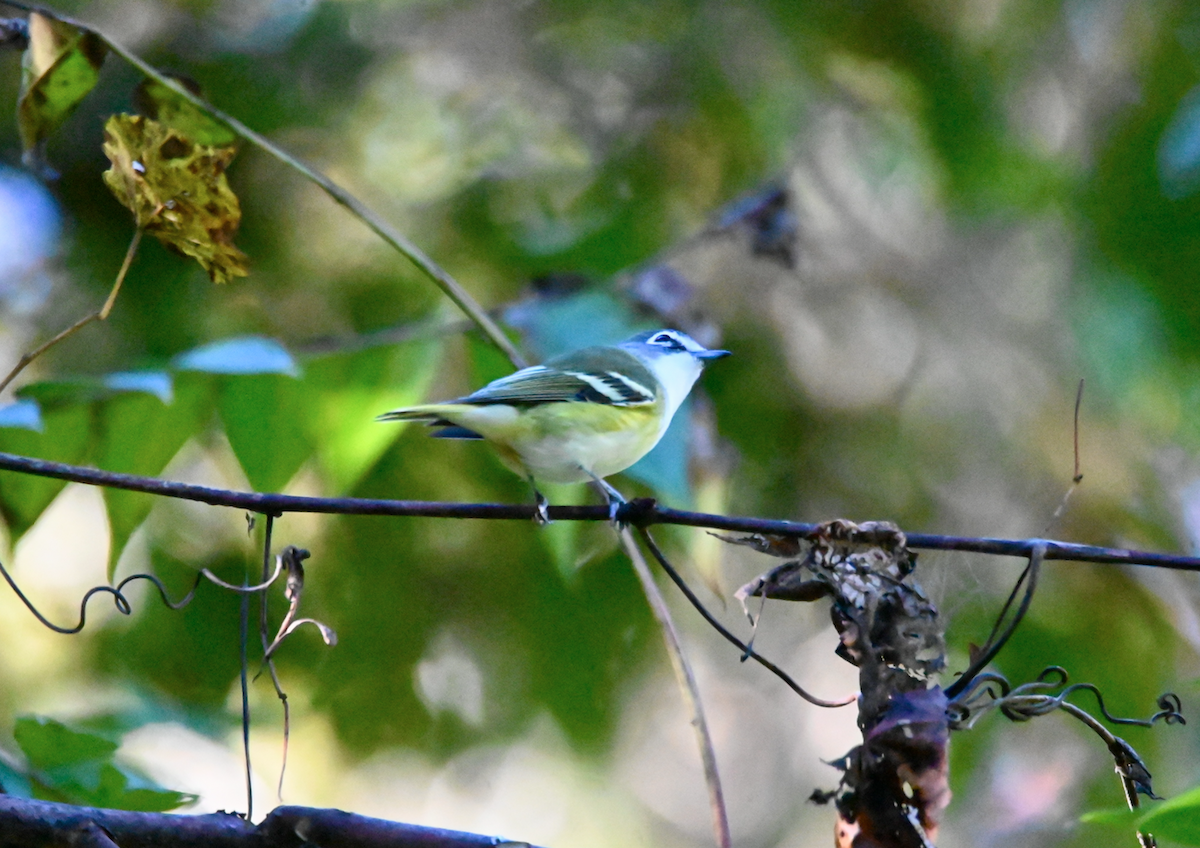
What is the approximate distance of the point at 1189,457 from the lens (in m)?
4.14

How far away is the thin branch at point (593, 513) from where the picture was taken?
107 centimetres

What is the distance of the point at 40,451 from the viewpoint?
1926 millimetres

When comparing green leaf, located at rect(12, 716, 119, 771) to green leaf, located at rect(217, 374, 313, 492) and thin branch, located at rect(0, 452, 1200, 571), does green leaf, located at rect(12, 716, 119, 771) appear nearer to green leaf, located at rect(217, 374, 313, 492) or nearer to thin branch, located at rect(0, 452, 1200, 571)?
green leaf, located at rect(217, 374, 313, 492)

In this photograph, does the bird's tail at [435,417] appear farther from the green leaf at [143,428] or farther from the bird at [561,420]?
the green leaf at [143,428]

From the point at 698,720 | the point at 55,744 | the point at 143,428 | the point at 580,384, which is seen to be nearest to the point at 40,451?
the point at 143,428

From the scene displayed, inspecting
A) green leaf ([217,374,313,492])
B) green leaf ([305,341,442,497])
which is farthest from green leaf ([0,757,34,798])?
green leaf ([305,341,442,497])

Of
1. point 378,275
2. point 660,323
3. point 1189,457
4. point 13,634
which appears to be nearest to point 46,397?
point 660,323

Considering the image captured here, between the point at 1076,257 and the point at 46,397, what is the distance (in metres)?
3.64

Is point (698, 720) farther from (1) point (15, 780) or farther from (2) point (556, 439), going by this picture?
(1) point (15, 780)

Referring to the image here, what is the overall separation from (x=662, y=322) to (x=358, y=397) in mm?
838

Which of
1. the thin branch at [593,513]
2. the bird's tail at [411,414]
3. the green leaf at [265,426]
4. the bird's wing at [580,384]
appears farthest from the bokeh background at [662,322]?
the thin branch at [593,513]

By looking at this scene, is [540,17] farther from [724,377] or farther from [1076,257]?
[1076,257]

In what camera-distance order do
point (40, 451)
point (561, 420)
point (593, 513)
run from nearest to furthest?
point (593, 513), point (40, 451), point (561, 420)

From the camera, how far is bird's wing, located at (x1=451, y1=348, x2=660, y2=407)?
225cm
